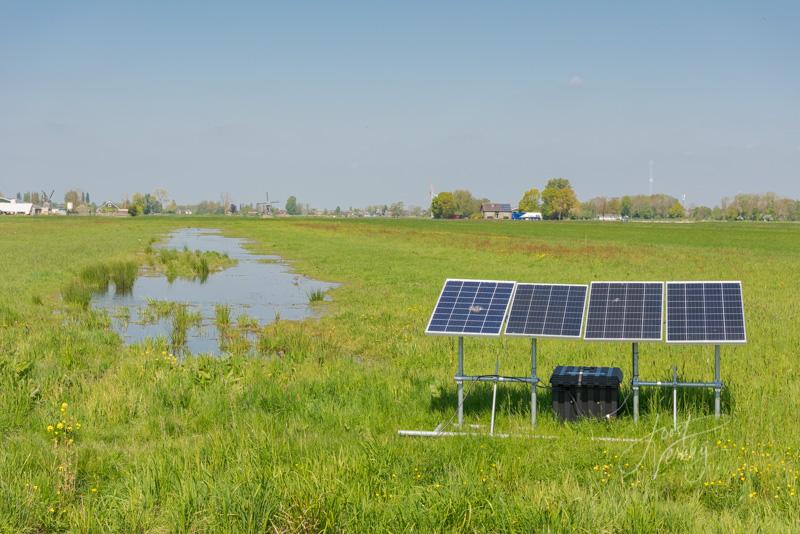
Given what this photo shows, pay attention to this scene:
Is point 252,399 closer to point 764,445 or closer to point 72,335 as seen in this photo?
point 764,445

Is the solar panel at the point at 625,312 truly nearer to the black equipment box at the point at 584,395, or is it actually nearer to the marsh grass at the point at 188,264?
the black equipment box at the point at 584,395

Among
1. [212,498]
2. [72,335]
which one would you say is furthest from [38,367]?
[212,498]

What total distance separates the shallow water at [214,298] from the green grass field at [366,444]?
2950 mm

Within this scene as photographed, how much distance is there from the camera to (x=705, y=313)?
11.7 metres

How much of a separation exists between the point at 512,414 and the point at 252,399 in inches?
168

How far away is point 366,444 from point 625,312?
4.49 meters

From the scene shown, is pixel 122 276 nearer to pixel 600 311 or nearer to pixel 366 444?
pixel 600 311

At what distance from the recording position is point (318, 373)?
15781mm

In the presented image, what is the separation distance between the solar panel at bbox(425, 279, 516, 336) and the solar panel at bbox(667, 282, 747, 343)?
244 cm

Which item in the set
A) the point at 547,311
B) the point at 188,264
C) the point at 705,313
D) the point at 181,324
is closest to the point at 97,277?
the point at 188,264

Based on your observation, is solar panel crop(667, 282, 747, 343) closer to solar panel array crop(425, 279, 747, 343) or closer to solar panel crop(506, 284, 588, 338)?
solar panel array crop(425, 279, 747, 343)

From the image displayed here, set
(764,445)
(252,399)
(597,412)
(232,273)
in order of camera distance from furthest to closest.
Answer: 1. (232,273)
2. (252,399)
3. (597,412)
4. (764,445)

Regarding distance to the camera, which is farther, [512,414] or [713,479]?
[512,414]

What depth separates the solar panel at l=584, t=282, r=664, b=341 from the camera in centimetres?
1135
